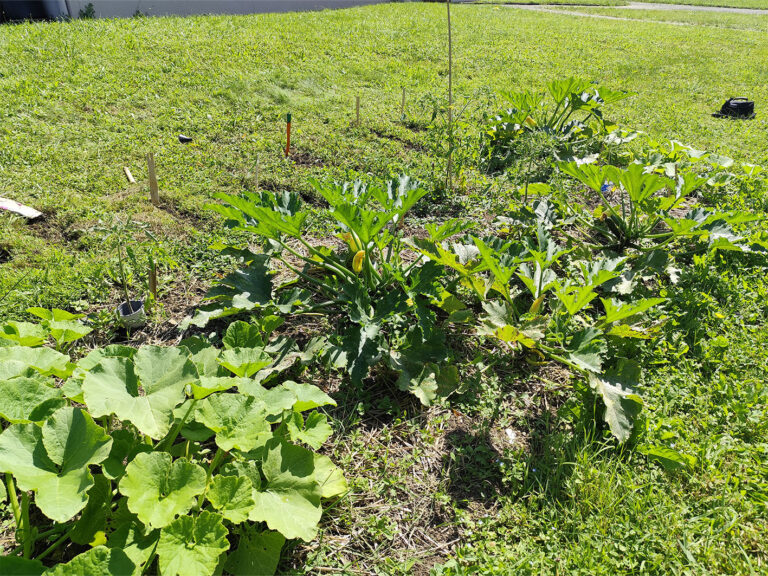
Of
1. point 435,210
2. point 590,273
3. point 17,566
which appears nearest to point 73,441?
point 17,566

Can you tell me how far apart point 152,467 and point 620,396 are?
1922 mm

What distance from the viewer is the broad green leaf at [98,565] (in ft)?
4.58

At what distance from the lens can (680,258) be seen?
146 inches

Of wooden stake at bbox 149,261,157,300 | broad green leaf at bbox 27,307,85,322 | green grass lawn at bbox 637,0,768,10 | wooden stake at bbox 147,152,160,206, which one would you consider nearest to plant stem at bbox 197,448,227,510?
broad green leaf at bbox 27,307,85,322

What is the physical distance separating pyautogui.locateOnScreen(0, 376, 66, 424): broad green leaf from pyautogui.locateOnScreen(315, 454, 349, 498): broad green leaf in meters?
0.91

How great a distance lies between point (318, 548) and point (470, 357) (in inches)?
50.6

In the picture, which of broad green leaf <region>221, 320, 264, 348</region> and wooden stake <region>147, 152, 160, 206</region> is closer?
broad green leaf <region>221, 320, 264, 348</region>

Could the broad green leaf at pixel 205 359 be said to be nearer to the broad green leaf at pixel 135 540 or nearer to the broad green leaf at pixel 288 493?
the broad green leaf at pixel 288 493

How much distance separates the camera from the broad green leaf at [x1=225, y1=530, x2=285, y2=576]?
5.58ft

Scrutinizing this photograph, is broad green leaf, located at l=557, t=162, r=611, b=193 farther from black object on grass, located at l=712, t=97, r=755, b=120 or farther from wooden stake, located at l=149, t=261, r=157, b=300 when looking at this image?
black object on grass, located at l=712, t=97, r=755, b=120

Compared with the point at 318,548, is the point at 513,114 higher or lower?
higher

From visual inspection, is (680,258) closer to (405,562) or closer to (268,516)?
(405,562)

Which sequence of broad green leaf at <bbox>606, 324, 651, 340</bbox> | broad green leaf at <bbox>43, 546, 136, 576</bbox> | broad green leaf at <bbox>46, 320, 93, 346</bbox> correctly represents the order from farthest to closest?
broad green leaf at <bbox>606, 324, 651, 340</bbox>, broad green leaf at <bbox>46, 320, 93, 346</bbox>, broad green leaf at <bbox>43, 546, 136, 576</bbox>

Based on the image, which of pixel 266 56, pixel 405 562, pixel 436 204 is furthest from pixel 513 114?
pixel 405 562
